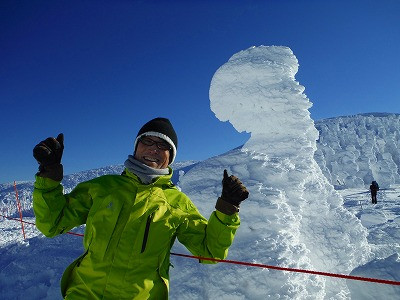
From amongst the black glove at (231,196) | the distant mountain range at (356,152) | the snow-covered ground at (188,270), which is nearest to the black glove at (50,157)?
the black glove at (231,196)

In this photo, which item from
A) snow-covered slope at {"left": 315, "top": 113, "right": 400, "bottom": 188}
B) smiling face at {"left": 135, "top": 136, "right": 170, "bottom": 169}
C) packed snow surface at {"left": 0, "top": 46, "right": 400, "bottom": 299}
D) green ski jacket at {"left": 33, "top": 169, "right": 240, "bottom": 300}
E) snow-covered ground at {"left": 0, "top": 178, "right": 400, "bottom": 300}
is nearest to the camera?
green ski jacket at {"left": 33, "top": 169, "right": 240, "bottom": 300}

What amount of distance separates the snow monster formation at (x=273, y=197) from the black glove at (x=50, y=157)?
3870 millimetres

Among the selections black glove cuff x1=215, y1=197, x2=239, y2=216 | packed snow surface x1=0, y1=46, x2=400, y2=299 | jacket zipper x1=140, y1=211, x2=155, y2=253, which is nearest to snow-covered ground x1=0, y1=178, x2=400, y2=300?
packed snow surface x1=0, y1=46, x2=400, y2=299

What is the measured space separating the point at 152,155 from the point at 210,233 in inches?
23.4

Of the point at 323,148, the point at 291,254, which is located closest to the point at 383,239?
the point at 291,254

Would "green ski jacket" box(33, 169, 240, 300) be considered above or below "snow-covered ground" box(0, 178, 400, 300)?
above

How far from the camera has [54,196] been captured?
5.29 feet

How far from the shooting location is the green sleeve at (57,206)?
5.19 feet

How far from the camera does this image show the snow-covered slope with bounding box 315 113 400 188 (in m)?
35.6

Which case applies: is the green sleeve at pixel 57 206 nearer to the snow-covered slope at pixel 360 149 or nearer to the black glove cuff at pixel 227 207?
the black glove cuff at pixel 227 207

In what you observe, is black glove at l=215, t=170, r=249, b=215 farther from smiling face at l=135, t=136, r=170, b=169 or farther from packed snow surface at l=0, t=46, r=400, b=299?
packed snow surface at l=0, t=46, r=400, b=299

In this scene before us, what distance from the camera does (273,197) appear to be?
239 inches

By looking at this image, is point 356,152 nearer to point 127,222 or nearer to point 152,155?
point 152,155

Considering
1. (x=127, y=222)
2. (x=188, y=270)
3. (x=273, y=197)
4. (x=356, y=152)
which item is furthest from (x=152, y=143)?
(x=356, y=152)
